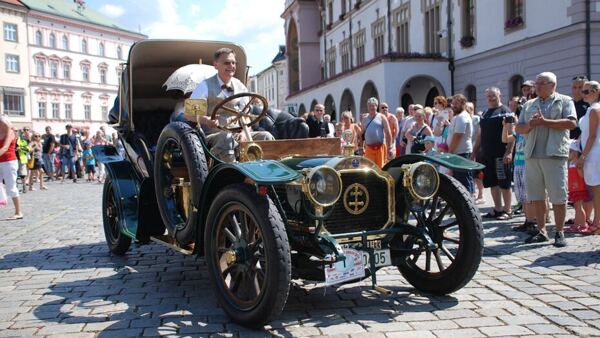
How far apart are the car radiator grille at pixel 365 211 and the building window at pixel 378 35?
109 ft

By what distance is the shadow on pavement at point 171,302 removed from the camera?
4273mm

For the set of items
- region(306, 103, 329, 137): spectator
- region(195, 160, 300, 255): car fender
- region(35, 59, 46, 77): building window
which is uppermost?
region(35, 59, 46, 77): building window

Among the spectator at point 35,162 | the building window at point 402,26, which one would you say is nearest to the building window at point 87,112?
the building window at point 402,26

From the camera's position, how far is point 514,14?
76.4 ft

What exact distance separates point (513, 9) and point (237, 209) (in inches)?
860

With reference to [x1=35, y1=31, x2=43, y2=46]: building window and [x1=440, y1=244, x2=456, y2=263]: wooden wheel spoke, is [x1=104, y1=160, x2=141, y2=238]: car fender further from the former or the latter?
[x1=35, y1=31, x2=43, y2=46]: building window

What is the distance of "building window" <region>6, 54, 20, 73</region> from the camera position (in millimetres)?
65500

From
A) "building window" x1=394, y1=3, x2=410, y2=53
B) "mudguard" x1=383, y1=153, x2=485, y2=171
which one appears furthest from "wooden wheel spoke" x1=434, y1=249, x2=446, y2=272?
"building window" x1=394, y1=3, x2=410, y2=53

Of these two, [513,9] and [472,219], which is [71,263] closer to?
[472,219]

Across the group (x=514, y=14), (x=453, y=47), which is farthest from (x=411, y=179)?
(x=453, y=47)

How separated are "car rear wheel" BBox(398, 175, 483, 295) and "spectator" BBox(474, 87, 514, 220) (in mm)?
4127

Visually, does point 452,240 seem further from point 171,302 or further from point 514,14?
point 514,14

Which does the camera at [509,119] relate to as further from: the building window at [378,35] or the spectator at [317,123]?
the building window at [378,35]

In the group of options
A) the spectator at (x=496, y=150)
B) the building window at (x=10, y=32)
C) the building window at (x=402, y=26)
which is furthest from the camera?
the building window at (x=10, y=32)
